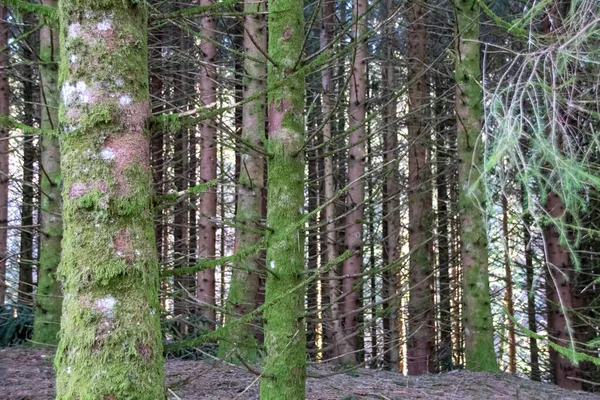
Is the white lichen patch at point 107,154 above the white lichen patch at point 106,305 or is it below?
above

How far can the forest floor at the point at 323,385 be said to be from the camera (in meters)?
5.28

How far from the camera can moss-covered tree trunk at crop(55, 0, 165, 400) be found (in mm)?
2035

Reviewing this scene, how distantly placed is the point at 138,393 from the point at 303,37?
96.2 inches

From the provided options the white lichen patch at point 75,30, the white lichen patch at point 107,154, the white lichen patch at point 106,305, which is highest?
the white lichen patch at point 75,30

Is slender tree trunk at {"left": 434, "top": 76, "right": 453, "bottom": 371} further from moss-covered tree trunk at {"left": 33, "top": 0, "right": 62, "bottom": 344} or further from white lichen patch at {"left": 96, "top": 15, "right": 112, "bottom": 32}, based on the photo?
white lichen patch at {"left": 96, "top": 15, "right": 112, "bottom": 32}

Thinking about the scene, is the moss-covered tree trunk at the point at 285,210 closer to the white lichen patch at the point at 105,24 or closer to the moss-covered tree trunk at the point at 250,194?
the white lichen patch at the point at 105,24

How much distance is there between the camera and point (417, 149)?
10984mm

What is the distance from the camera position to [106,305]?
6.77 feet

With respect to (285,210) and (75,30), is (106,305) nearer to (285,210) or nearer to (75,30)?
(75,30)

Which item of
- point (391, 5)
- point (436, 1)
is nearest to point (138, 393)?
point (391, 5)

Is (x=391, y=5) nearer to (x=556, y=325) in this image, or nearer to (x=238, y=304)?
(x=238, y=304)

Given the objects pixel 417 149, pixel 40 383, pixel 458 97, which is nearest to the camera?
pixel 40 383

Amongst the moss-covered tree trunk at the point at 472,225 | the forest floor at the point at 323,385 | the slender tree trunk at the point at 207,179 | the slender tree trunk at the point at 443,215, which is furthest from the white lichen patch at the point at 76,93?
the slender tree trunk at the point at 443,215

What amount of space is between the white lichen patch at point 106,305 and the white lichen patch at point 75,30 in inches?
40.5
